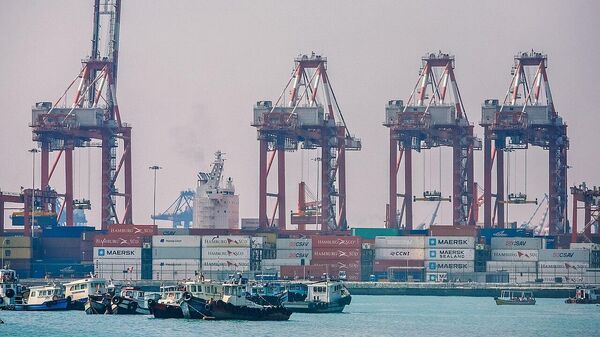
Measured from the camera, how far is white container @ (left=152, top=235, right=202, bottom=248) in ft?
622

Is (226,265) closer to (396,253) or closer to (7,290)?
(396,253)

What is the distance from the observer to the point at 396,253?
19225 centimetres

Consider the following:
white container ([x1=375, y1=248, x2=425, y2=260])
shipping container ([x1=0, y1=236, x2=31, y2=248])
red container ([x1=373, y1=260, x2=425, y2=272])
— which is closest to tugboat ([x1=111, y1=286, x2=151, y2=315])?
shipping container ([x1=0, y1=236, x2=31, y2=248])

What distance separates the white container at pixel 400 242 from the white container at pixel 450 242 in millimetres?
830

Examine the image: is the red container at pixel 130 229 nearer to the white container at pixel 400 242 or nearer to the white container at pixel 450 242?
the white container at pixel 400 242

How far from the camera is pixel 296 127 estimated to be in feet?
635

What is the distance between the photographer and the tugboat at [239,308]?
123188 millimetres

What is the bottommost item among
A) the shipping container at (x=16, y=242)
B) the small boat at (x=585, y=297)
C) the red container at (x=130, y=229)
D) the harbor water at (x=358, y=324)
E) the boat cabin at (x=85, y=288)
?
the harbor water at (x=358, y=324)

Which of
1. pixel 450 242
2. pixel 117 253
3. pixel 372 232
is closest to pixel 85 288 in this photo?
pixel 117 253

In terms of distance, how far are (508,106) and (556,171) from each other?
28.6 ft

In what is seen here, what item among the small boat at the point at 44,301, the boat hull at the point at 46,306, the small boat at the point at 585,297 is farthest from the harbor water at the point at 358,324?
the small boat at the point at 585,297

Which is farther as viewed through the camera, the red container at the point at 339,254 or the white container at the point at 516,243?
the white container at the point at 516,243

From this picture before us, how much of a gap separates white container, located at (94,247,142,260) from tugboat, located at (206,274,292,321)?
6409 centimetres

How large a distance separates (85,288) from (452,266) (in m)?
58.0
